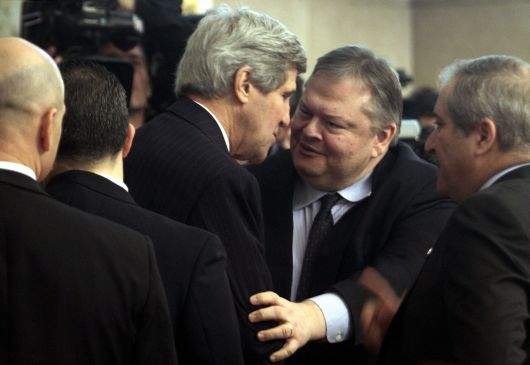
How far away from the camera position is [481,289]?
2203mm

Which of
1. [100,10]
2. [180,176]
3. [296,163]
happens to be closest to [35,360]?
[180,176]

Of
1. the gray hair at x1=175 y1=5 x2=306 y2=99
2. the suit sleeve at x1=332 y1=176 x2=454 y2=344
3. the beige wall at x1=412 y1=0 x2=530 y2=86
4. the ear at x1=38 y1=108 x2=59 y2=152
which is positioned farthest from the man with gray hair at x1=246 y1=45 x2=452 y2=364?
the beige wall at x1=412 y1=0 x2=530 y2=86

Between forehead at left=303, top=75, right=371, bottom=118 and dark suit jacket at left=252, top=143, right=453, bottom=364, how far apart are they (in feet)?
0.69

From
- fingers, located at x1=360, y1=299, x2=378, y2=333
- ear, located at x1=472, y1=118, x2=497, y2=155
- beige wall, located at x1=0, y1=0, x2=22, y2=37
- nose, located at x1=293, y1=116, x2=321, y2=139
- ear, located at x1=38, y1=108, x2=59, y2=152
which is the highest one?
ear, located at x1=38, y1=108, x2=59, y2=152

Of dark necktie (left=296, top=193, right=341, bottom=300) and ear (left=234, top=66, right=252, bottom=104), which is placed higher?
ear (left=234, top=66, right=252, bottom=104)

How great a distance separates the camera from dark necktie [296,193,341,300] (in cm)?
306

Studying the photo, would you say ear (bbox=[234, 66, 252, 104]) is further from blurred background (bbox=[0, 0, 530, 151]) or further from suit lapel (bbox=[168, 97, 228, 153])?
blurred background (bbox=[0, 0, 530, 151])

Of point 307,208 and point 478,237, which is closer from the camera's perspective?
point 478,237

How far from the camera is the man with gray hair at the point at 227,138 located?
2.46 meters

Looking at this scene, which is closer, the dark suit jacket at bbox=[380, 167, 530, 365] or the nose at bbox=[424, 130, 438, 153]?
the dark suit jacket at bbox=[380, 167, 530, 365]

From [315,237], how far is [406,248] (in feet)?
0.88

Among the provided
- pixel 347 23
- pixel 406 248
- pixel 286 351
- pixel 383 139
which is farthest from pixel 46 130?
pixel 347 23

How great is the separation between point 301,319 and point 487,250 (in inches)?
26.5

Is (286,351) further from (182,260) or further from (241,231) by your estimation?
(182,260)
